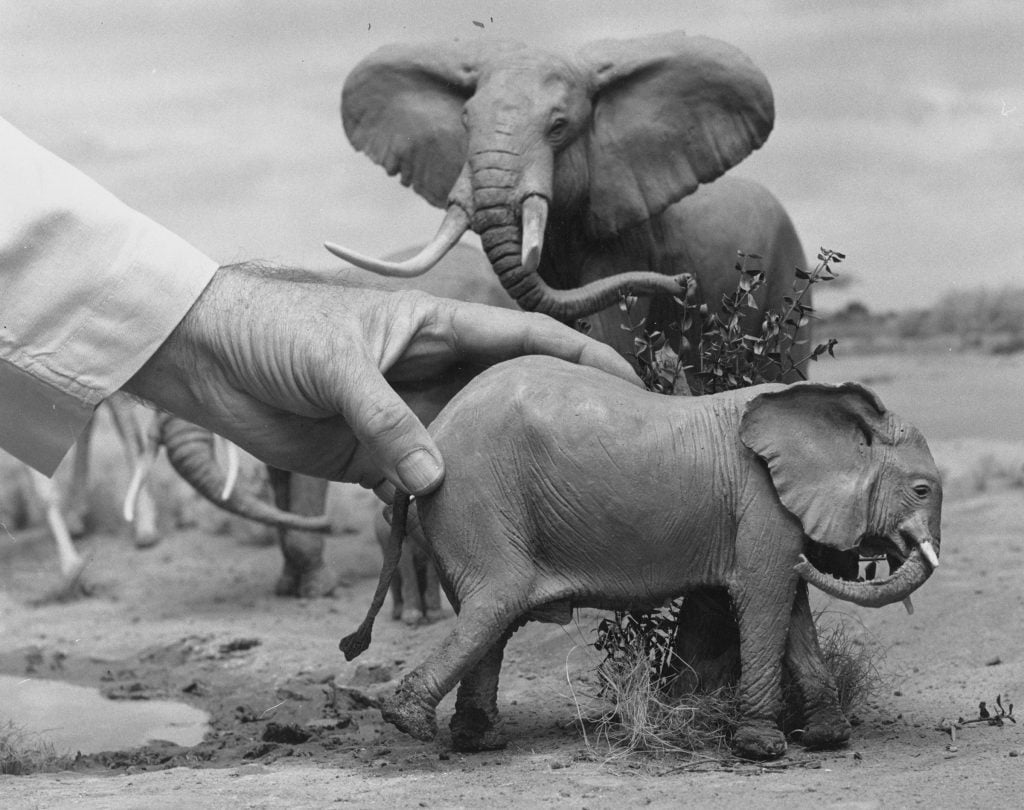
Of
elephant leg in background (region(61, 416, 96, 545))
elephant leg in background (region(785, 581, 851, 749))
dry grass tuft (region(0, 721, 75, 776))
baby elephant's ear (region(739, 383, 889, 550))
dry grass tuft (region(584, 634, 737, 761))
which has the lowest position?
elephant leg in background (region(61, 416, 96, 545))

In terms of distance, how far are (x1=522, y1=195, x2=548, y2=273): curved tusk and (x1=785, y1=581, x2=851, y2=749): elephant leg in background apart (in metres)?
2.06

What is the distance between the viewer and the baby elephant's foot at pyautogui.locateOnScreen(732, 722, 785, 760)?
5.57 m

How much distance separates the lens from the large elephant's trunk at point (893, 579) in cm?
536

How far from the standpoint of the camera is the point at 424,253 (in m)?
7.16

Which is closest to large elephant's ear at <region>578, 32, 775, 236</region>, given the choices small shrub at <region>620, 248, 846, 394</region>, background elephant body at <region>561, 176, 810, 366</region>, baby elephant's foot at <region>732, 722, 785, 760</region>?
background elephant body at <region>561, 176, 810, 366</region>

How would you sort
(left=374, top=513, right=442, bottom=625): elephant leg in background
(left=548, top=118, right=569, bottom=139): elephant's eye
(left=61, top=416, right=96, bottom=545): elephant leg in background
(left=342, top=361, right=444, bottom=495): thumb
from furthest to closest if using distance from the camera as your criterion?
(left=61, top=416, right=96, bottom=545): elephant leg in background, (left=374, top=513, right=442, bottom=625): elephant leg in background, (left=548, top=118, right=569, bottom=139): elephant's eye, (left=342, top=361, right=444, bottom=495): thumb

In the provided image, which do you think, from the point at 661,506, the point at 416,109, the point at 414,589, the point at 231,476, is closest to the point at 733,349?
the point at 661,506

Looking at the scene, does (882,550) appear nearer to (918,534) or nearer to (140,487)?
(918,534)

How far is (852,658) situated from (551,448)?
157 cm

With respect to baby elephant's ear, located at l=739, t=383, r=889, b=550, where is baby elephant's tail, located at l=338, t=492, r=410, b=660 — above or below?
below

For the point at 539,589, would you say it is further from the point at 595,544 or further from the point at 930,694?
the point at 930,694

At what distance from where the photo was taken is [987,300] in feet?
58.4

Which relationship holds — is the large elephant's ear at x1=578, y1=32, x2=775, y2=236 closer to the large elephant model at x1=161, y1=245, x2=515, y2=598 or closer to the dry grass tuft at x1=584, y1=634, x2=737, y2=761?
the dry grass tuft at x1=584, y1=634, x2=737, y2=761

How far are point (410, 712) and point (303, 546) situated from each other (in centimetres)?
524
